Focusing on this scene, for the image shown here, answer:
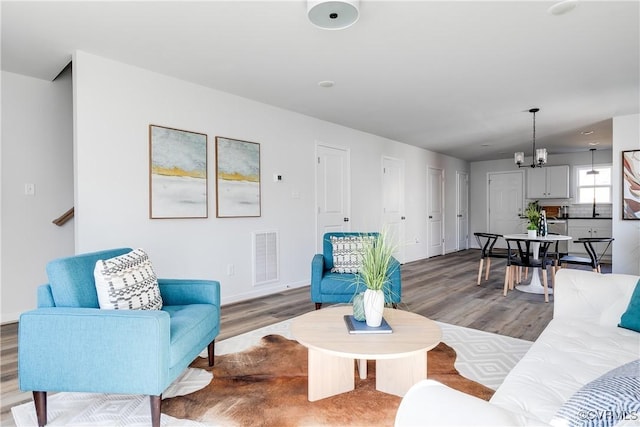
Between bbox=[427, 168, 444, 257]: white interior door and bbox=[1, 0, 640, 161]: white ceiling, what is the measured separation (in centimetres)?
342

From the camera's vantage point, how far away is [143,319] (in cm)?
165

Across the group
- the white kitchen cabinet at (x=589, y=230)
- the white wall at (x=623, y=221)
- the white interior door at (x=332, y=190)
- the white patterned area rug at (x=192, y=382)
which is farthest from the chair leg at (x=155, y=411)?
the white kitchen cabinet at (x=589, y=230)

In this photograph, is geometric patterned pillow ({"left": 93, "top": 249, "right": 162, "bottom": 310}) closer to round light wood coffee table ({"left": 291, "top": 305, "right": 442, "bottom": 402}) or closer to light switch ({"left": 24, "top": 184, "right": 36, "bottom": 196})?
round light wood coffee table ({"left": 291, "top": 305, "right": 442, "bottom": 402})

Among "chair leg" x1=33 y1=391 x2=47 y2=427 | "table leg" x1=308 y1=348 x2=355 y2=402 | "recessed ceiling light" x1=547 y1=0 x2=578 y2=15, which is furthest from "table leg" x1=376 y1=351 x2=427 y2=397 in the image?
"recessed ceiling light" x1=547 y1=0 x2=578 y2=15

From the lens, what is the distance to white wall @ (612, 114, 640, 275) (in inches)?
196

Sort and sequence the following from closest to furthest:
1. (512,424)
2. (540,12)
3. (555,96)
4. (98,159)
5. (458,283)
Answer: (512,424)
(540,12)
(98,159)
(555,96)
(458,283)

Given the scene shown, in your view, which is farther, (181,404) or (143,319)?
(181,404)

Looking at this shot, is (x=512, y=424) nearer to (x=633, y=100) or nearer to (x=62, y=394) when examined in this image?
(x=62, y=394)

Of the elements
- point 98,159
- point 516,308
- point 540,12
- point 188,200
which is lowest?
point 516,308

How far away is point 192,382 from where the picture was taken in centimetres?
218

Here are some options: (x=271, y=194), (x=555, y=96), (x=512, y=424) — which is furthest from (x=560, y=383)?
(x=555, y=96)

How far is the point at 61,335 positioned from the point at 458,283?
472 centimetres

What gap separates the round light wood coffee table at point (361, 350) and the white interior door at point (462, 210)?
7.65 metres

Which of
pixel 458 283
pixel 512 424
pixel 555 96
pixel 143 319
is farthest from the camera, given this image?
pixel 458 283
